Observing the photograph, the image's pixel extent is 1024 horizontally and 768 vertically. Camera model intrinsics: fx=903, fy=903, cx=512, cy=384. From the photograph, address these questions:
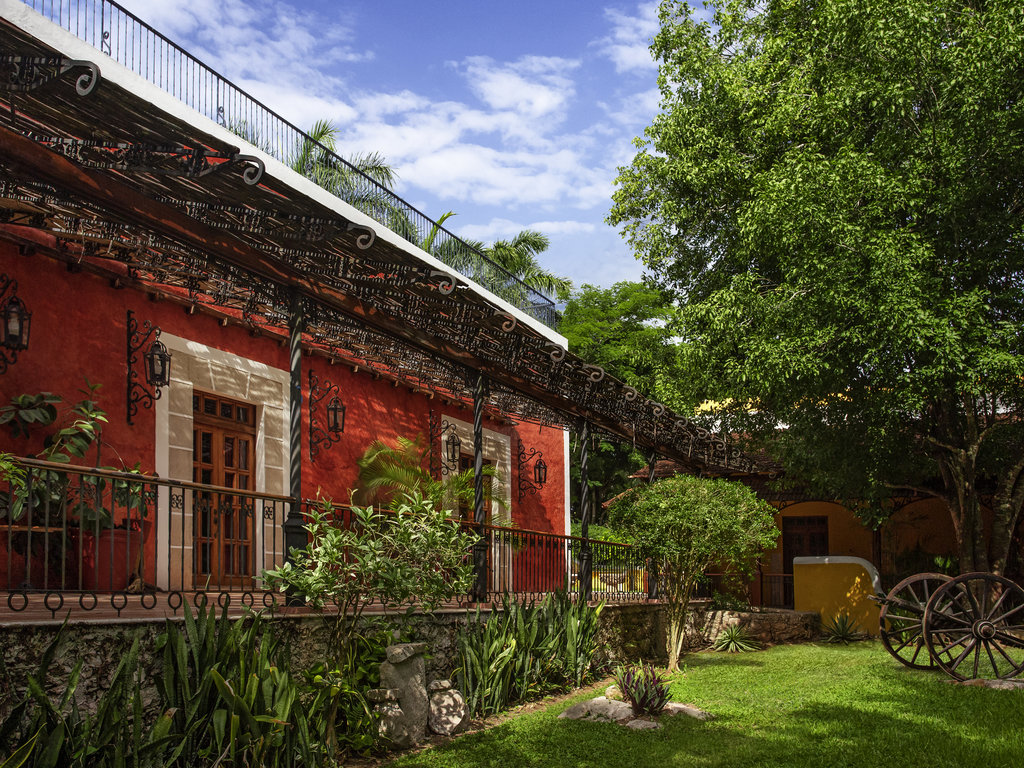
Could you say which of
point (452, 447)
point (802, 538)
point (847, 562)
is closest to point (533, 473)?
point (452, 447)

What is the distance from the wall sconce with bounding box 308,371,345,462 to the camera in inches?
406

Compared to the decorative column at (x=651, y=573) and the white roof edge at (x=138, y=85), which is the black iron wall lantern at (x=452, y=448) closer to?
the decorative column at (x=651, y=573)

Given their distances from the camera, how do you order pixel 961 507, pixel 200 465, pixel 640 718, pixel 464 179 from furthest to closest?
pixel 464 179, pixel 961 507, pixel 200 465, pixel 640 718

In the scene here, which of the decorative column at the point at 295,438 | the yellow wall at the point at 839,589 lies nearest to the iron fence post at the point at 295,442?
the decorative column at the point at 295,438

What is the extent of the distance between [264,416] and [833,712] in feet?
20.6

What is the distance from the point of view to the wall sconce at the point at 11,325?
22.4 feet

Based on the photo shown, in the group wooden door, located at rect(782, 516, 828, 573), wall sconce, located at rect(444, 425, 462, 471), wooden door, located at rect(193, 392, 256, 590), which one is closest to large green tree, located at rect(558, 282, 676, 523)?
wooden door, located at rect(782, 516, 828, 573)

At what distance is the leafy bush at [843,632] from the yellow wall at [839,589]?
234 mm

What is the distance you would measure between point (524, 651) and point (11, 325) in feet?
16.7

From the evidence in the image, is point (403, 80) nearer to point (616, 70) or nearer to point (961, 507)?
point (616, 70)

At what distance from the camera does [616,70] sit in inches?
494

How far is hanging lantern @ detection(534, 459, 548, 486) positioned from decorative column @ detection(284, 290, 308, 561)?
8889 millimetres

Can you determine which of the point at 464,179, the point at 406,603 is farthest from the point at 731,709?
the point at 464,179

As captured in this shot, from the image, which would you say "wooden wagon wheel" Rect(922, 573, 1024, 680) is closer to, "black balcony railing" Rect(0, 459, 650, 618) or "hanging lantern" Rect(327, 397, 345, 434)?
"black balcony railing" Rect(0, 459, 650, 618)
